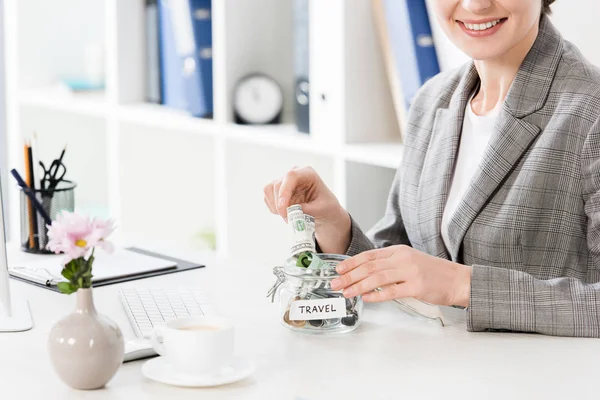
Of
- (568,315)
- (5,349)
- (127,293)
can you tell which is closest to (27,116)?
(127,293)

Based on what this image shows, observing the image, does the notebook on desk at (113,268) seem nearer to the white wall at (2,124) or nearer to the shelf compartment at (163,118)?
the shelf compartment at (163,118)

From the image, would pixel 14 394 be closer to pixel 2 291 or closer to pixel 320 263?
pixel 2 291

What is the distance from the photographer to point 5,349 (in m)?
1.29

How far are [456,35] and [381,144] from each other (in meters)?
0.56

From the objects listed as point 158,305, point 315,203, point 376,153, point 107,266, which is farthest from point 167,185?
point 158,305

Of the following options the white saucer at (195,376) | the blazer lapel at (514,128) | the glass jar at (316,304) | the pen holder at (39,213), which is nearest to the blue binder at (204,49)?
the pen holder at (39,213)

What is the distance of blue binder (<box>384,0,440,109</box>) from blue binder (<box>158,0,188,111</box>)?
0.85 m

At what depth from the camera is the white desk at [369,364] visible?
3.67ft

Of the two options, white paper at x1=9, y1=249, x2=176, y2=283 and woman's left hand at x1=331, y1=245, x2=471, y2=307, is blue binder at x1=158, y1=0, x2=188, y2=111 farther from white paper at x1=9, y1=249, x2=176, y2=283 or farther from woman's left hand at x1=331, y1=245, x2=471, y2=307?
woman's left hand at x1=331, y1=245, x2=471, y2=307

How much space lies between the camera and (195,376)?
1.13 m

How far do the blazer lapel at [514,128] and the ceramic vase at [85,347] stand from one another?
680 millimetres

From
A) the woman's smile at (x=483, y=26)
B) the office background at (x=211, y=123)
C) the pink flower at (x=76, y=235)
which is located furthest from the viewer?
the office background at (x=211, y=123)

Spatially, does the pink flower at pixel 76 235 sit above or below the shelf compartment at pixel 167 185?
above

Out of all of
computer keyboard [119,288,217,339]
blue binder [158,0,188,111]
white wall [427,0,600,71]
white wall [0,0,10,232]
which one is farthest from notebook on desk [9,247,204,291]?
white wall [0,0,10,232]
